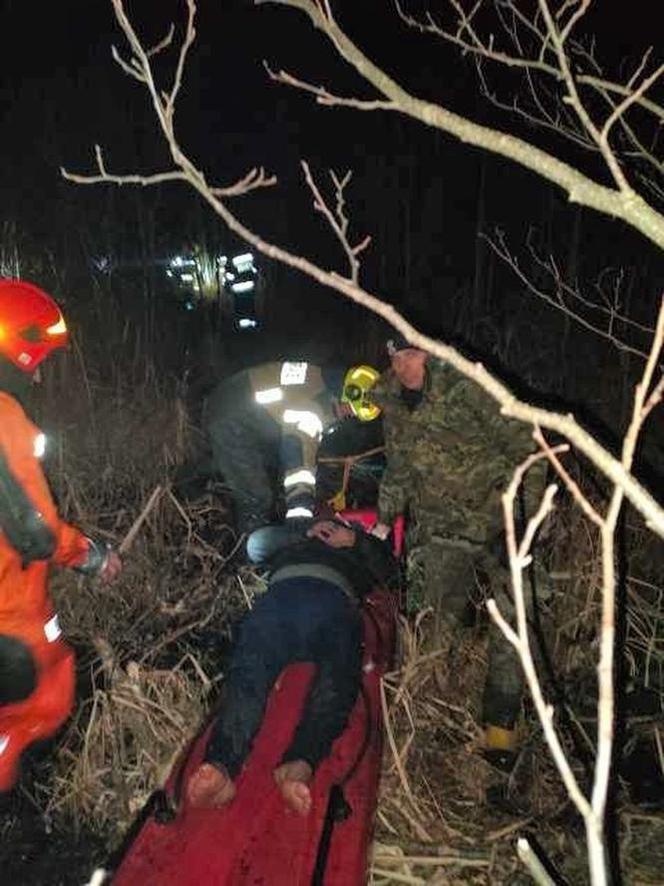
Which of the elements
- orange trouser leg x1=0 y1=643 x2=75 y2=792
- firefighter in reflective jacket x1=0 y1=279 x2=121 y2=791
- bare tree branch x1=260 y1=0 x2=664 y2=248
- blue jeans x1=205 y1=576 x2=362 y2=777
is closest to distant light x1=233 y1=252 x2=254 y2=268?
firefighter in reflective jacket x1=0 y1=279 x2=121 y2=791

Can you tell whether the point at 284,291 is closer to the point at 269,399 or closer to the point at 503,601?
the point at 269,399

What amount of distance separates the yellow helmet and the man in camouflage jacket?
76mm

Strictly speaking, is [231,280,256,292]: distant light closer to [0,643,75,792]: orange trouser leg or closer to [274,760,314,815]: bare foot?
[0,643,75,792]: orange trouser leg

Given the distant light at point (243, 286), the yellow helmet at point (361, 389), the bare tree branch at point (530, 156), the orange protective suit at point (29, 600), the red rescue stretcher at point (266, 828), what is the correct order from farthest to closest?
the distant light at point (243, 286) < the yellow helmet at point (361, 389) < the orange protective suit at point (29, 600) < the red rescue stretcher at point (266, 828) < the bare tree branch at point (530, 156)

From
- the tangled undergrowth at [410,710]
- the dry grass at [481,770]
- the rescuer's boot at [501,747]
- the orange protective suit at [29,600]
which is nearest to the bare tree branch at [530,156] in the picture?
the orange protective suit at [29,600]

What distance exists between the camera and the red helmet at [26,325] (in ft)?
10.1

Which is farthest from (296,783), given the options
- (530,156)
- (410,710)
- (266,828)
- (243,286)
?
(243,286)

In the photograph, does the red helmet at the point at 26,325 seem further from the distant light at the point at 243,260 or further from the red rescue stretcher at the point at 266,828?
the distant light at the point at 243,260

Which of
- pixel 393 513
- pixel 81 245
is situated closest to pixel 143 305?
pixel 81 245

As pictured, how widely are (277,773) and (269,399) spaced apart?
277 centimetres

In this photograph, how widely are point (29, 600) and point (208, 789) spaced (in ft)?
3.29

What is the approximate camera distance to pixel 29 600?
306cm

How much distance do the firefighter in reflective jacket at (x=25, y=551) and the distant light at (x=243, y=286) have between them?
8924 millimetres

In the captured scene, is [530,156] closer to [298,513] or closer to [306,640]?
[306,640]
